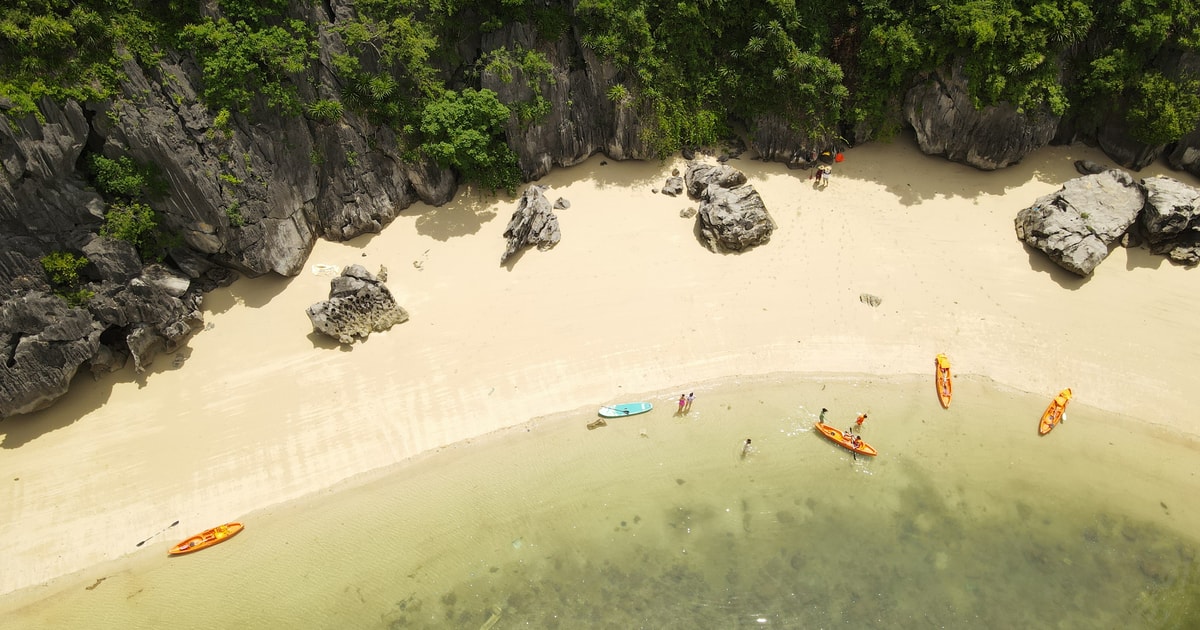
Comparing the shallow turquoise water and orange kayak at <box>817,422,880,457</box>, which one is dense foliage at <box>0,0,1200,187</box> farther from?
orange kayak at <box>817,422,880,457</box>

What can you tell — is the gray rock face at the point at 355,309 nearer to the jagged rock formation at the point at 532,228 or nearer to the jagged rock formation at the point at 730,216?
the jagged rock formation at the point at 532,228

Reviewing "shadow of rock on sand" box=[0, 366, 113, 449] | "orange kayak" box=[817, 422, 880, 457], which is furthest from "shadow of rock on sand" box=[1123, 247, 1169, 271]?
"shadow of rock on sand" box=[0, 366, 113, 449]

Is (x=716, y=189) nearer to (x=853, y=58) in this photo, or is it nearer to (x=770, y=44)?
(x=770, y=44)

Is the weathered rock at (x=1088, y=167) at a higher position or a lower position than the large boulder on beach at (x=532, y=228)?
lower

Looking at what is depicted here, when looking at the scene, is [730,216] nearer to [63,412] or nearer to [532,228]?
[532,228]

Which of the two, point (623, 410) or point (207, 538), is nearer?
point (207, 538)

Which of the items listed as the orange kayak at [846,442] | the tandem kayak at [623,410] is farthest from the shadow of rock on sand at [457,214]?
the orange kayak at [846,442]

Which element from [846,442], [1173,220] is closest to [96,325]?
[846,442]
